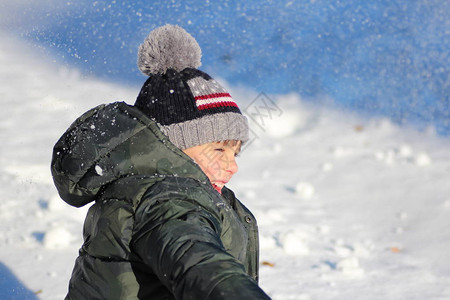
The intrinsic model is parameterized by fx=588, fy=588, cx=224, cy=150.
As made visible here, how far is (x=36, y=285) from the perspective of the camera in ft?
7.16

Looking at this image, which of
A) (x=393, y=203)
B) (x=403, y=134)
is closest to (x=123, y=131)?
(x=393, y=203)

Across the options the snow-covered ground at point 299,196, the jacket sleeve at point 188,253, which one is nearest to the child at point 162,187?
the jacket sleeve at point 188,253

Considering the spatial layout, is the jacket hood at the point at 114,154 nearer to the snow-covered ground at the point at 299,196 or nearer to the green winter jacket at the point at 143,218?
the green winter jacket at the point at 143,218

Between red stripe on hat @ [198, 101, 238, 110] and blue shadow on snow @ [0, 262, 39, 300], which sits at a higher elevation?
red stripe on hat @ [198, 101, 238, 110]

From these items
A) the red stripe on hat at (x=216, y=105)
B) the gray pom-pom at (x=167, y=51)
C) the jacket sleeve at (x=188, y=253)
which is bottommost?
the jacket sleeve at (x=188, y=253)

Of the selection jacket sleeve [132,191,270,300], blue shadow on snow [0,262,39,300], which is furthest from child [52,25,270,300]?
blue shadow on snow [0,262,39,300]

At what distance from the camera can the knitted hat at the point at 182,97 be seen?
1.42m

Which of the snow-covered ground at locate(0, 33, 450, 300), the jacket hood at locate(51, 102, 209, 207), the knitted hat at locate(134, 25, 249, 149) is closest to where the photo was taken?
the jacket hood at locate(51, 102, 209, 207)

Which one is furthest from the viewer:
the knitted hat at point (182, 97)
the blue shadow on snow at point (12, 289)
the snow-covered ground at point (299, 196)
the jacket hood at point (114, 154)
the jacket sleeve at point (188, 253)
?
the snow-covered ground at point (299, 196)

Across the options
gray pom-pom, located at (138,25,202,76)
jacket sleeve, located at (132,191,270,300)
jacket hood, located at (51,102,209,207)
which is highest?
gray pom-pom, located at (138,25,202,76)

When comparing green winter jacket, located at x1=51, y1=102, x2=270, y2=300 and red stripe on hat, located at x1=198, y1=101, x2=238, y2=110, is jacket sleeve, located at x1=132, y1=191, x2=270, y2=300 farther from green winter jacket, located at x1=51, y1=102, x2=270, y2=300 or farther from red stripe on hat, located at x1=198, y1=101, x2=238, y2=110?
red stripe on hat, located at x1=198, y1=101, x2=238, y2=110

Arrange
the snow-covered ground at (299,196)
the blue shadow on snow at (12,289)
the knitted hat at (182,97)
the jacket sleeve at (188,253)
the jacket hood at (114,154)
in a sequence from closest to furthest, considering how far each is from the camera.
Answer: the jacket sleeve at (188,253), the jacket hood at (114,154), the knitted hat at (182,97), the blue shadow on snow at (12,289), the snow-covered ground at (299,196)

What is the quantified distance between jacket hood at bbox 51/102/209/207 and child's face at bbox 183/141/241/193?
0.13 metres

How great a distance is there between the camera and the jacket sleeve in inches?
35.0
